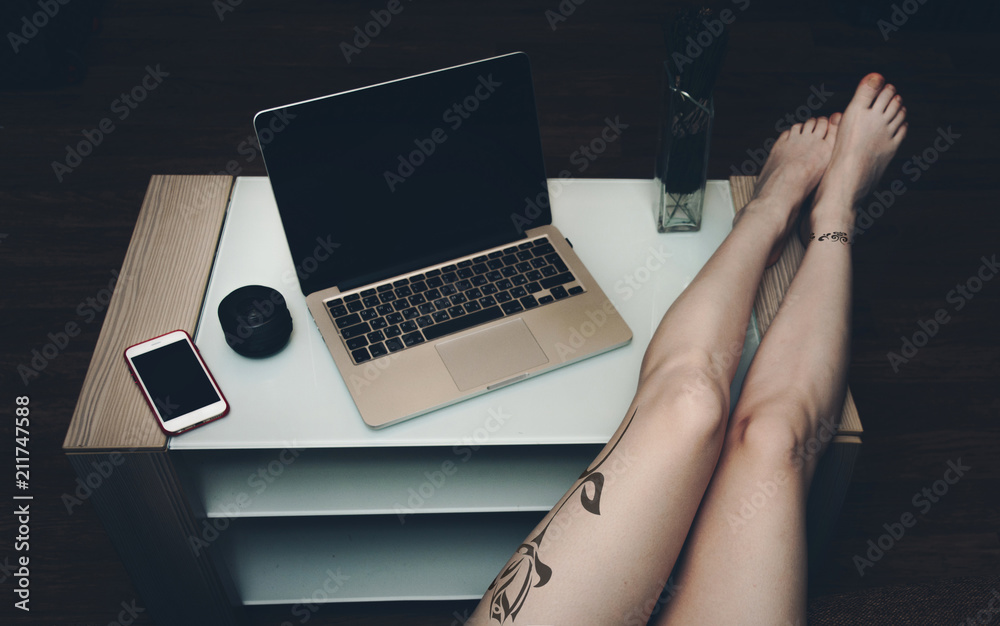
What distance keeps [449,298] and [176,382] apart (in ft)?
1.15

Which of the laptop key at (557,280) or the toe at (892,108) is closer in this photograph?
the laptop key at (557,280)

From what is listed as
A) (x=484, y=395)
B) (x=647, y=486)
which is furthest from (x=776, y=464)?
(x=484, y=395)

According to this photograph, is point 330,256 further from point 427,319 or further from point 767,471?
point 767,471

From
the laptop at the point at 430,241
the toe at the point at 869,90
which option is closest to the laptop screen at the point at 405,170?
the laptop at the point at 430,241

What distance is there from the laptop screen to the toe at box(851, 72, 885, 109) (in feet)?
2.04

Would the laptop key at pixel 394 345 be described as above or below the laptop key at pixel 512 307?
above

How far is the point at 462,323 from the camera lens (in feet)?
3.39

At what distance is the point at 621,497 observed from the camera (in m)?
0.87

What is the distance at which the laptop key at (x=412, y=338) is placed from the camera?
39.9 inches

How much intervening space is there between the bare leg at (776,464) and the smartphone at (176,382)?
1.90 feet

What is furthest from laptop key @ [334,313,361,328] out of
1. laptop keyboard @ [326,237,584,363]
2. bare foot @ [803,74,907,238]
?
bare foot @ [803,74,907,238]

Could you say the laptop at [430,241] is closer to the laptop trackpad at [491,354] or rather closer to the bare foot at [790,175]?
the laptop trackpad at [491,354]

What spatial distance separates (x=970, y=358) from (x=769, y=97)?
0.96 meters

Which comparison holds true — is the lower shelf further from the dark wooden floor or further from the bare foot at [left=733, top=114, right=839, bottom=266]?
the bare foot at [left=733, top=114, right=839, bottom=266]
